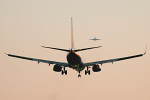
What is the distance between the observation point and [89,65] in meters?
79.6

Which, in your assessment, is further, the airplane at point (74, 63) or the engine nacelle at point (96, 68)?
the engine nacelle at point (96, 68)

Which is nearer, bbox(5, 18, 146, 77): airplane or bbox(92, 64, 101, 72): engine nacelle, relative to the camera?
bbox(5, 18, 146, 77): airplane

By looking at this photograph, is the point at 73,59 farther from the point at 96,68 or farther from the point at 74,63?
the point at 96,68

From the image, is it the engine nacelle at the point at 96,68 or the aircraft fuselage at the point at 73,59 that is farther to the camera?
the engine nacelle at the point at 96,68

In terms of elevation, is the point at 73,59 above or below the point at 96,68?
above

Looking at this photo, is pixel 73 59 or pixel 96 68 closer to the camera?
pixel 73 59

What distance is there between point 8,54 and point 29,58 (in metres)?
5.20

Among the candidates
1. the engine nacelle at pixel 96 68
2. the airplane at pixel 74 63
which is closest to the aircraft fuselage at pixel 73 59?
the airplane at pixel 74 63

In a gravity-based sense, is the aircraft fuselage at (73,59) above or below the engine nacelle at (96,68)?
above

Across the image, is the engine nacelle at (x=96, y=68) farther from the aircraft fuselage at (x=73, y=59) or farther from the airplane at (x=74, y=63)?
the aircraft fuselage at (x=73, y=59)

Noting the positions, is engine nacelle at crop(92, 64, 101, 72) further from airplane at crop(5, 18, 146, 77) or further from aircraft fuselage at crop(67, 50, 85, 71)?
aircraft fuselage at crop(67, 50, 85, 71)

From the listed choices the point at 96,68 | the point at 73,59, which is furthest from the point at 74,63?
the point at 96,68

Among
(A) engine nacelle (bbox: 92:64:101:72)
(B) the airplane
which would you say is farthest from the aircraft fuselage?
(A) engine nacelle (bbox: 92:64:101:72)

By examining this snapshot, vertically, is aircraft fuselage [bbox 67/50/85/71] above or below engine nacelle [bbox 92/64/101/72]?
above
